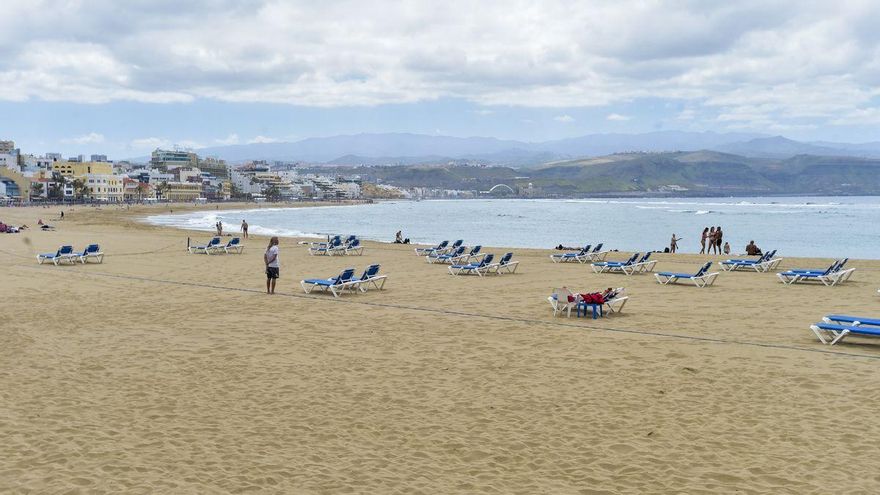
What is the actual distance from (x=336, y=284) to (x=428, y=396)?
758 centimetres

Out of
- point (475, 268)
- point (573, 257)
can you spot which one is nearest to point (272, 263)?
point (475, 268)

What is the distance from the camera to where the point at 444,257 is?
2188cm

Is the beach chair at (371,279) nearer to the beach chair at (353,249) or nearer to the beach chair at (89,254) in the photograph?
the beach chair at (89,254)

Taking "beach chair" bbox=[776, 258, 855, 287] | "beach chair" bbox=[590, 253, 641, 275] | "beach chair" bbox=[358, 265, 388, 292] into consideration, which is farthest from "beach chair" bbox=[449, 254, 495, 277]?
"beach chair" bbox=[776, 258, 855, 287]

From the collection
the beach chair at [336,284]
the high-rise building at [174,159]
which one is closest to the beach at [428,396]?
the beach chair at [336,284]

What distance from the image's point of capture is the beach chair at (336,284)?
14.5 meters

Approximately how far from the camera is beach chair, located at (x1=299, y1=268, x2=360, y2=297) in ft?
47.7

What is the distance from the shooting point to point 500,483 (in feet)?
16.9

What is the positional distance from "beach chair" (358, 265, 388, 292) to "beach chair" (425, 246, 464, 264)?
5.41m

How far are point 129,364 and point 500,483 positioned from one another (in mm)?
5283

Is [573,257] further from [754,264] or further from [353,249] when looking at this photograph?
[353,249]

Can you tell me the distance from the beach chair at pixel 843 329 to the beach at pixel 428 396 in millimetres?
229

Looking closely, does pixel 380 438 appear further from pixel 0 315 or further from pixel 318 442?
pixel 0 315

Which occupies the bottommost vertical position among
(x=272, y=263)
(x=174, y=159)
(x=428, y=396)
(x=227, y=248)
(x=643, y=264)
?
(x=428, y=396)
